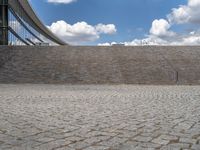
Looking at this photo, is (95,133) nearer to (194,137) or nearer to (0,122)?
(194,137)

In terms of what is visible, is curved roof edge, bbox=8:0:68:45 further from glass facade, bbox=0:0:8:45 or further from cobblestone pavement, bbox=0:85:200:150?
cobblestone pavement, bbox=0:85:200:150

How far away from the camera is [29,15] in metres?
60.9

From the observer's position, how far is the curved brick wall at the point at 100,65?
2494 centimetres

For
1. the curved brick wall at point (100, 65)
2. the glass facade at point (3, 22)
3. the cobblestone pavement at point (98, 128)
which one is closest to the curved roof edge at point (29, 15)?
the glass facade at point (3, 22)

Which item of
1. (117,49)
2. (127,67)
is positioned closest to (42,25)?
(117,49)

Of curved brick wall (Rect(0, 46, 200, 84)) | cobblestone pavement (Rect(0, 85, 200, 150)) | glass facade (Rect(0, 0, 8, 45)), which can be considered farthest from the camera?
glass facade (Rect(0, 0, 8, 45))

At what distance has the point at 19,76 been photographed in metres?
25.3

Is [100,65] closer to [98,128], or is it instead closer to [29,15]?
[98,128]

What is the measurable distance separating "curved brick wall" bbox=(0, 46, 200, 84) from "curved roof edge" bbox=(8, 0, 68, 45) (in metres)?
19.1

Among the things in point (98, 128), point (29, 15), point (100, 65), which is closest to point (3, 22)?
point (29, 15)

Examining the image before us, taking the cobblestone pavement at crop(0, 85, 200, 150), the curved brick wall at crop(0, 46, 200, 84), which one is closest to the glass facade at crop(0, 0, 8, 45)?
the curved brick wall at crop(0, 46, 200, 84)

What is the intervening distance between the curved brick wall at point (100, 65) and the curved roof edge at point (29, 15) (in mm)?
19135

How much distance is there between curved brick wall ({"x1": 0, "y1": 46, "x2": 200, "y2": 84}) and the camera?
81.8 ft

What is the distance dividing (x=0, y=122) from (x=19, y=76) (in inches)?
703
